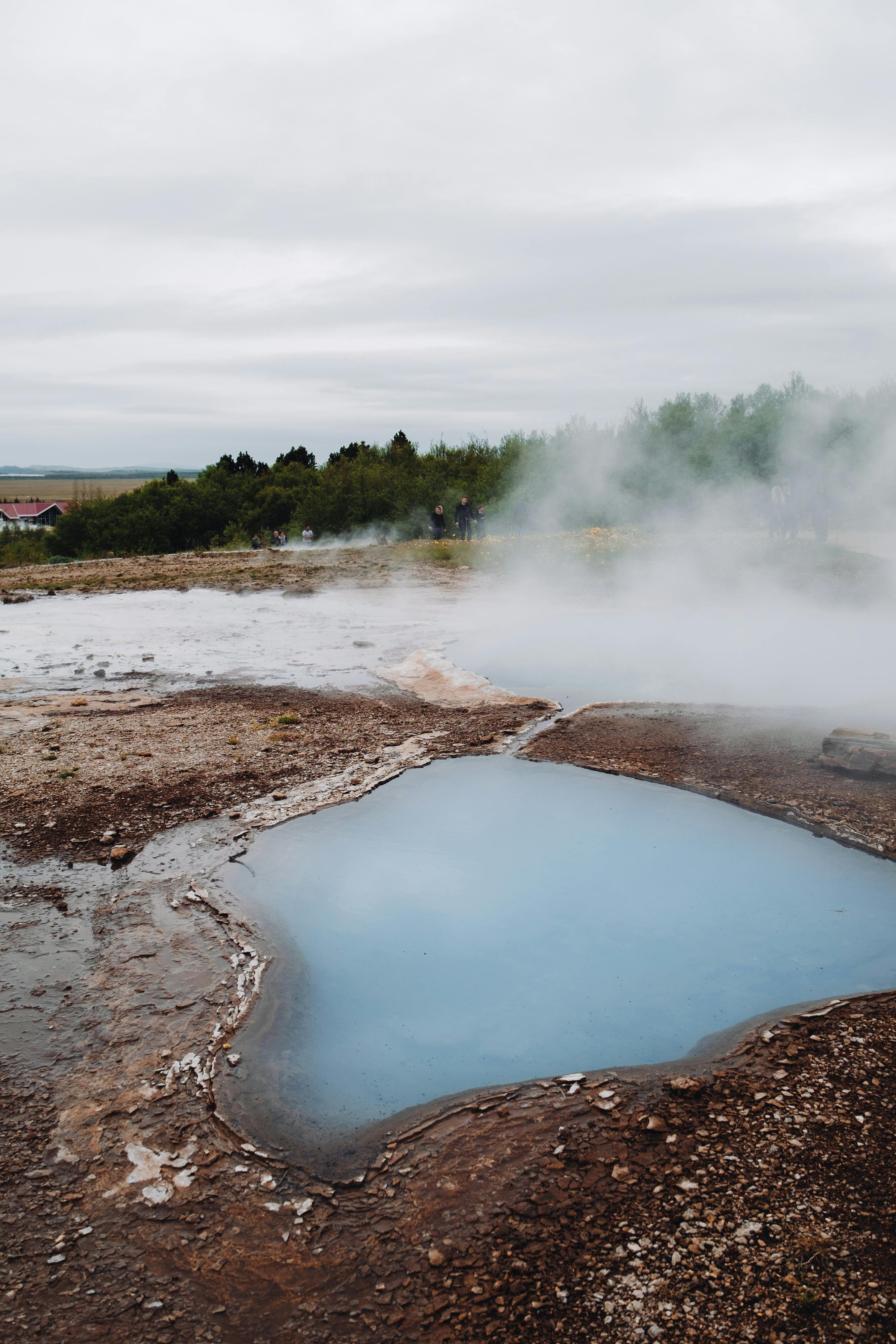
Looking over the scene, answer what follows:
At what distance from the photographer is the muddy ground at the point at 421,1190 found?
2.02 metres

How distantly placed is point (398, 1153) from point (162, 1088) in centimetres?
81

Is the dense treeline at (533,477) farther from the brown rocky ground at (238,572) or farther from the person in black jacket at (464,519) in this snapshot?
the brown rocky ground at (238,572)

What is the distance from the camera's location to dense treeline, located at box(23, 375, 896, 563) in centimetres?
1195

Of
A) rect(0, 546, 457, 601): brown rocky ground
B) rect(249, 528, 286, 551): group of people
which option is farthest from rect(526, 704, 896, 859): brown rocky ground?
rect(249, 528, 286, 551): group of people

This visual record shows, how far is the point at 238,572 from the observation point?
18.6m

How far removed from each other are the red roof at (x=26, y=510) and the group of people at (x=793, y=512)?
79.7 meters

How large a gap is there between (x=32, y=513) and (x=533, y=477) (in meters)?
80.7

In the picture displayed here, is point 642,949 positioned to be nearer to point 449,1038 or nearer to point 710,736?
point 449,1038

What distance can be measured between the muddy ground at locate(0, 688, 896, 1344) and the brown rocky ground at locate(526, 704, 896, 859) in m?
1.76

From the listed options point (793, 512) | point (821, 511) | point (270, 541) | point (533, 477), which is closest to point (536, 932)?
point (821, 511)

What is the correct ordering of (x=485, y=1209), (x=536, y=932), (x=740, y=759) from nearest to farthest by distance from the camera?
(x=485, y=1209)
(x=536, y=932)
(x=740, y=759)

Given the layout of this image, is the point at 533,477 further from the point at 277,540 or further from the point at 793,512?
the point at 793,512

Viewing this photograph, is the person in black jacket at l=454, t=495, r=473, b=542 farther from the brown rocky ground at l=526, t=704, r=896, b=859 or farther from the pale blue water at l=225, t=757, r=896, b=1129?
the pale blue water at l=225, t=757, r=896, b=1129

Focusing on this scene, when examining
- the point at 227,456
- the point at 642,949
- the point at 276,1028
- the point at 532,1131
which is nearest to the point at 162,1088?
the point at 276,1028
